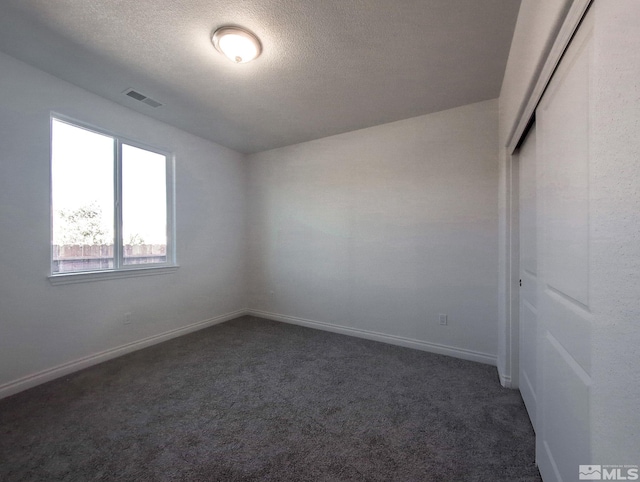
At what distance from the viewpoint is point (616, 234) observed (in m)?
0.73

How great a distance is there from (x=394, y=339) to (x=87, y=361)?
333 centimetres

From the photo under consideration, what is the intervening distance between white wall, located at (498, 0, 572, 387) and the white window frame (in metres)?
3.77

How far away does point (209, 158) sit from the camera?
401 centimetres

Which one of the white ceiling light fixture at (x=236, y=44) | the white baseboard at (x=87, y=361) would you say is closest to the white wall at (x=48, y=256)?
the white baseboard at (x=87, y=361)

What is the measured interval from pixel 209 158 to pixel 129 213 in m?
1.40

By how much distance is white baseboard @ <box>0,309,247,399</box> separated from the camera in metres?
2.21

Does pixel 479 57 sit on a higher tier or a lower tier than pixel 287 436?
higher

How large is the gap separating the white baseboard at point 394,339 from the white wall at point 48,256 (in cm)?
124

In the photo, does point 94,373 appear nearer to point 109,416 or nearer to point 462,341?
point 109,416

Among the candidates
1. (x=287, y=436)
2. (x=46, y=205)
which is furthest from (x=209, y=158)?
(x=287, y=436)

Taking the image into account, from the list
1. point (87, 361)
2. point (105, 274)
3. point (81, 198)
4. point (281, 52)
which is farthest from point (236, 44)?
point (87, 361)

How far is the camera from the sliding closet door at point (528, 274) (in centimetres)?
181

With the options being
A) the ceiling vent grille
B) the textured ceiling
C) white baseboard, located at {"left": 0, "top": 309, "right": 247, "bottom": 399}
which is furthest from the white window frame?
white baseboard, located at {"left": 0, "top": 309, "right": 247, "bottom": 399}

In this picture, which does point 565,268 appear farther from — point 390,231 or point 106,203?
point 106,203
